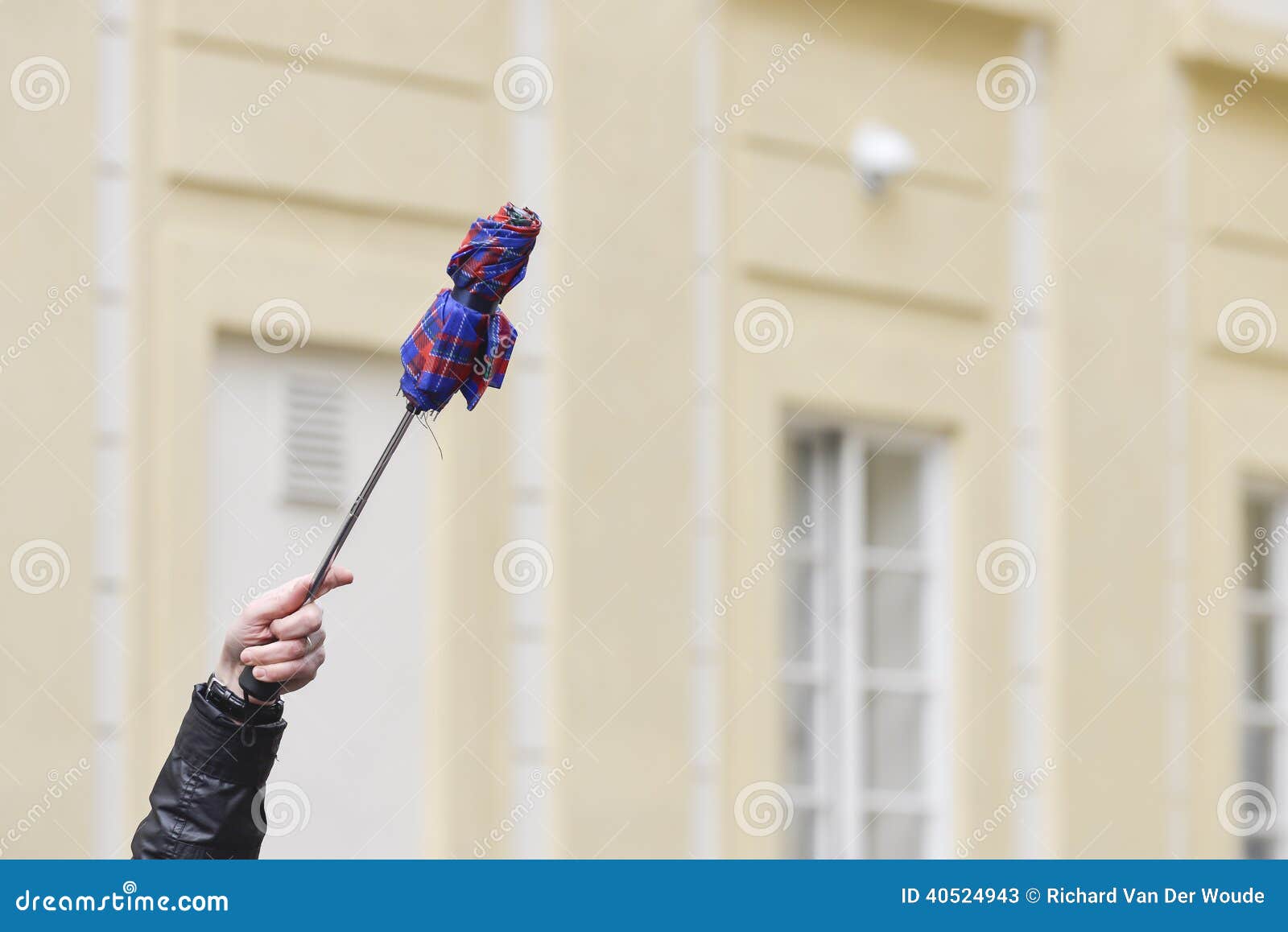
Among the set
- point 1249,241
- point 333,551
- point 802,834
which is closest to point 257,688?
point 333,551

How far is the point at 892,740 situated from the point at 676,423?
77.8 inches

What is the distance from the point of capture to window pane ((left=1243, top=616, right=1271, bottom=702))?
12.8 meters

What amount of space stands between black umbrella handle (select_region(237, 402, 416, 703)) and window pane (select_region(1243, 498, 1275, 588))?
30.7 ft

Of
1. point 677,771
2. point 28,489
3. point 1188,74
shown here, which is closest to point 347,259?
point 28,489

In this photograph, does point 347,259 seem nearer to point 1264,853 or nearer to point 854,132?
point 854,132

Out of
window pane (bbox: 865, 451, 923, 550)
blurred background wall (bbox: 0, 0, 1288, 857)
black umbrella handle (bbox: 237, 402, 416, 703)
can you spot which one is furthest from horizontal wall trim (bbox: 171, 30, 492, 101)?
black umbrella handle (bbox: 237, 402, 416, 703)

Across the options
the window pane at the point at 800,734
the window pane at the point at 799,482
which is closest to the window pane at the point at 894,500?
the window pane at the point at 799,482

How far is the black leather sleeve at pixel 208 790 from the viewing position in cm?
428

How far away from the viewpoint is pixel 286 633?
414 cm

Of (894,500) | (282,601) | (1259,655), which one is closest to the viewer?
(282,601)

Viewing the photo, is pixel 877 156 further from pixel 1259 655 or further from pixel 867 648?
pixel 1259 655

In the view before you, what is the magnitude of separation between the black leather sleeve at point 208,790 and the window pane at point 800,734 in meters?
6.73

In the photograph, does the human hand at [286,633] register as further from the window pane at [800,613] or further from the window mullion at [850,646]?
the window mullion at [850,646]
